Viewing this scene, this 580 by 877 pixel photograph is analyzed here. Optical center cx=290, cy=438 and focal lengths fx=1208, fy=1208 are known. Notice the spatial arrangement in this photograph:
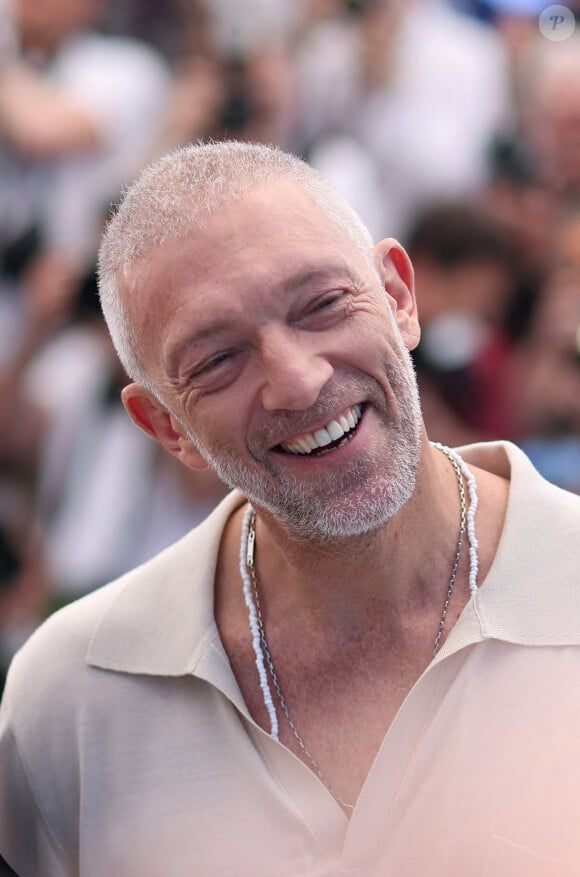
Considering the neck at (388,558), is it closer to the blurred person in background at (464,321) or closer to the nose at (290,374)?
the nose at (290,374)

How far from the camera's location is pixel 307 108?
4.72 meters

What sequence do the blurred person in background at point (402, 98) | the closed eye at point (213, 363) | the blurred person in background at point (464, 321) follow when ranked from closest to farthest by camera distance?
the closed eye at point (213, 363) < the blurred person in background at point (464, 321) < the blurred person in background at point (402, 98)

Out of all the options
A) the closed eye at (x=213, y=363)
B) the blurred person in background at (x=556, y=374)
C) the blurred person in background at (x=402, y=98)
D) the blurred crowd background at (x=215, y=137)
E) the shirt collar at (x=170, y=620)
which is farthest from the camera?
the blurred person in background at (x=402, y=98)

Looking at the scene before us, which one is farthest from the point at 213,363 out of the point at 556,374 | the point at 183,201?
the point at 556,374

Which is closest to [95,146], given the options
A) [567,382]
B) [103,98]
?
[103,98]

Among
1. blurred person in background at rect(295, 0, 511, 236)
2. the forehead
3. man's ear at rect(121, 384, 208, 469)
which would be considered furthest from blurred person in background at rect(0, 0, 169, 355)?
the forehead

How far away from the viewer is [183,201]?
82.4 inches

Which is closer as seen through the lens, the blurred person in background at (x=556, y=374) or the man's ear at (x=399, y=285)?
the man's ear at (x=399, y=285)

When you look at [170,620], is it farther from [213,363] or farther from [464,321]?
[464,321]

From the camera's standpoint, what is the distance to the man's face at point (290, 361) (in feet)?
6.56

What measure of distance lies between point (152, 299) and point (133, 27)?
3171 millimetres

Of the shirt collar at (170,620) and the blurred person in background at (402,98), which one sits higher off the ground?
the blurred person in background at (402,98)

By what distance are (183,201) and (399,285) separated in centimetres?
47

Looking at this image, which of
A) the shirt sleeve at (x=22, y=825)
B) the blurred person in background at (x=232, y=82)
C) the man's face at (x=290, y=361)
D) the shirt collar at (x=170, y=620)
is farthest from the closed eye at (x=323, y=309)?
the blurred person in background at (x=232, y=82)
